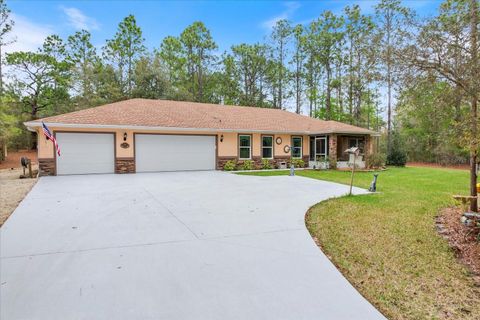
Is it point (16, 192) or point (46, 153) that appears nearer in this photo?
point (16, 192)

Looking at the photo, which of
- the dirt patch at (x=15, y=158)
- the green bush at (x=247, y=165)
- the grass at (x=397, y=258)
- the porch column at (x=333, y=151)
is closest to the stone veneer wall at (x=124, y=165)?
the green bush at (x=247, y=165)

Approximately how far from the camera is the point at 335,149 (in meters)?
Answer: 16.4

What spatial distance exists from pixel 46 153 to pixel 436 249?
46.3 feet

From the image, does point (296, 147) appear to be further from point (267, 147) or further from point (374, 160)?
point (374, 160)

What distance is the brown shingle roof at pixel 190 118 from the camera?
42.8 feet

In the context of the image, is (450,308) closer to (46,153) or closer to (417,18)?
(417,18)

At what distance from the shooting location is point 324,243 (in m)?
4.23

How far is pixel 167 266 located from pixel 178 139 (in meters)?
12.0

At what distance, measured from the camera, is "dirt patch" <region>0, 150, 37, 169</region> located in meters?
21.5

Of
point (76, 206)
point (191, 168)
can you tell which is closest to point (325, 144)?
point (191, 168)

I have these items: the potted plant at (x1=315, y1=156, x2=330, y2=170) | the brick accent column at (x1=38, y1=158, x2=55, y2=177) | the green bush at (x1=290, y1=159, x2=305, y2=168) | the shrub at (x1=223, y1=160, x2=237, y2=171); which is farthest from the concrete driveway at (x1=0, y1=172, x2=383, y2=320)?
the green bush at (x1=290, y1=159, x2=305, y2=168)

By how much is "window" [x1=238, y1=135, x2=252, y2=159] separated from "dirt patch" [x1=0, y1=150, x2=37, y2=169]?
17706 mm

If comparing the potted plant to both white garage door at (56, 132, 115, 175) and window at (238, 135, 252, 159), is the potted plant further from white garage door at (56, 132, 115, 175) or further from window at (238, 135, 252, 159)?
white garage door at (56, 132, 115, 175)

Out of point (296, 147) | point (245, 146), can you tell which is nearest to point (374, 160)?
point (296, 147)
